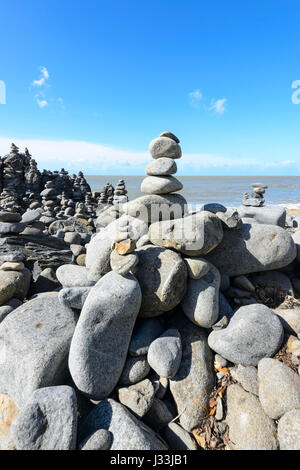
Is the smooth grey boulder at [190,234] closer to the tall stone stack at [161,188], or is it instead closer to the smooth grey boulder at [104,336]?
the tall stone stack at [161,188]

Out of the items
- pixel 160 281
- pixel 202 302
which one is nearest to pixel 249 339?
pixel 202 302

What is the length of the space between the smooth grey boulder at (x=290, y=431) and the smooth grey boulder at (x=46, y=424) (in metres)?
2.06

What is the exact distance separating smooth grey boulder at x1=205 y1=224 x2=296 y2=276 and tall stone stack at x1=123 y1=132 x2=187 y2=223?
3.33 feet

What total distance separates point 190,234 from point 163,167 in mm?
1465

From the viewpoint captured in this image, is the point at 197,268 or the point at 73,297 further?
the point at 197,268

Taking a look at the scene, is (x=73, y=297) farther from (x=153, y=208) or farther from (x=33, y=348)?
(x=153, y=208)

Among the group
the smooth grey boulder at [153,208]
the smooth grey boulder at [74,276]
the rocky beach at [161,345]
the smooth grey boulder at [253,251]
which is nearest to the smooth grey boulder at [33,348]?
the rocky beach at [161,345]

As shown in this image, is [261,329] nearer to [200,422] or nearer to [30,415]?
[200,422]

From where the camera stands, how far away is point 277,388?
8.88 ft

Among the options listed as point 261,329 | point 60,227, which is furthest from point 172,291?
point 60,227

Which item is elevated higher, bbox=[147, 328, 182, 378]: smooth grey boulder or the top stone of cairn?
the top stone of cairn

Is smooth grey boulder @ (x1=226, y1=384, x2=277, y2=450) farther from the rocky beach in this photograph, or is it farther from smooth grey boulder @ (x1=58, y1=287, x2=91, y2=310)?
smooth grey boulder @ (x1=58, y1=287, x2=91, y2=310)

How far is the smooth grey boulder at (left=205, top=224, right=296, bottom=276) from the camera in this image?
4.20m

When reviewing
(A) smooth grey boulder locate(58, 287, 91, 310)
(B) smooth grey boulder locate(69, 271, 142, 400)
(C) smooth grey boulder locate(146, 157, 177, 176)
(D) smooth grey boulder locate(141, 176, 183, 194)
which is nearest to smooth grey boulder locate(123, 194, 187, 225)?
(D) smooth grey boulder locate(141, 176, 183, 194)
